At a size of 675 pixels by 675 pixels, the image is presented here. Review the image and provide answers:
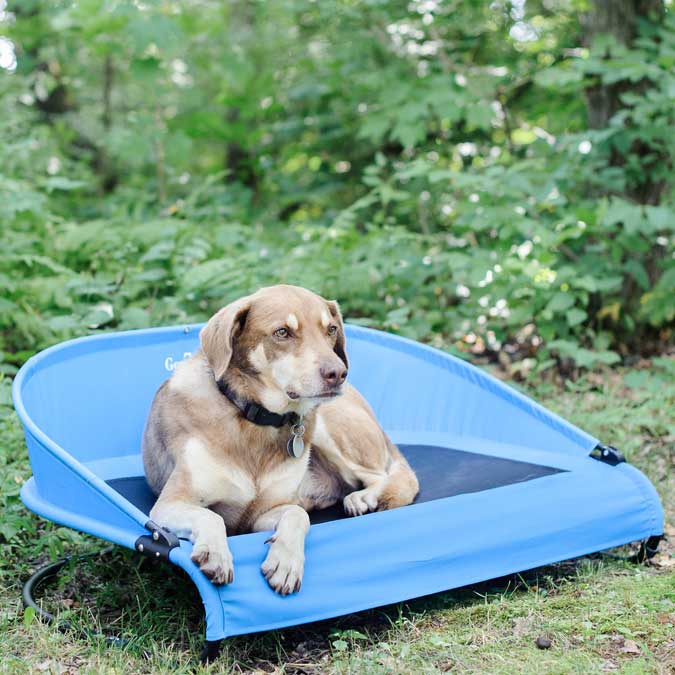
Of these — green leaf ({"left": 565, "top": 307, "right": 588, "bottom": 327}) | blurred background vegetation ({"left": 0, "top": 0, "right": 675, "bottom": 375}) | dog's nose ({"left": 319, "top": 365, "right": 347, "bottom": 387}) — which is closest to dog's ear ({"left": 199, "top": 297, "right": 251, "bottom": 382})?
dog's nose ({"left": 319, "top": 365, "right": 347, "bottom": 387})

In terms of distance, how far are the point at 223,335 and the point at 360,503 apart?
0.89 metres

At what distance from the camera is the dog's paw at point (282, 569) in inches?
110

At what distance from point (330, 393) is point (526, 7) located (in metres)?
5.57

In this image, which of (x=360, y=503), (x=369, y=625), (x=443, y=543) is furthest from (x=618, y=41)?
(x=369, y=625)

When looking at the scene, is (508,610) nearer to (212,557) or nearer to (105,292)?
(212,557)

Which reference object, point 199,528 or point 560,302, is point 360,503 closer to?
point 199,528

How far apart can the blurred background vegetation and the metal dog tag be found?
222 cm

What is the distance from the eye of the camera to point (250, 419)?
3211 millimetres

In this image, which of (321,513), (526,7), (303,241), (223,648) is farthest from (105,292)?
(526,7)

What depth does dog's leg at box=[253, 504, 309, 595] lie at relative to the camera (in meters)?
2.81

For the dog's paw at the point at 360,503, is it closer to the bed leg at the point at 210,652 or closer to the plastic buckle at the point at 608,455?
the bed leg at the point at 210,652

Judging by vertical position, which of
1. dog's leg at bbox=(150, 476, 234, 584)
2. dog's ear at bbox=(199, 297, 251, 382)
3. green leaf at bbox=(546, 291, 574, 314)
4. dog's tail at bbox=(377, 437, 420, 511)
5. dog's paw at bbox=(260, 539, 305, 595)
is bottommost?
green leaf at bbox=(546, 291, 574, 314)

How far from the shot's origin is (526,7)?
7.51m

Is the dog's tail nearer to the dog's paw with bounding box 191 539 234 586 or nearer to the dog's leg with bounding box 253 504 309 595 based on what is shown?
the dog's leg with bounding box 253 504 309 595
